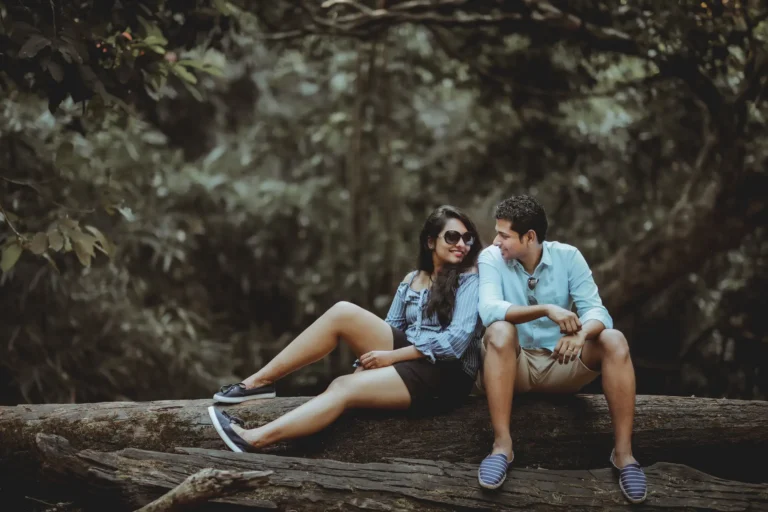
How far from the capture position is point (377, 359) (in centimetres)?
360

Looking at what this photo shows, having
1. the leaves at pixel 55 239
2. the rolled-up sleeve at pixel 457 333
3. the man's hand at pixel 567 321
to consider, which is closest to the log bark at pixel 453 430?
the rolled-up sleeve at pixel 457 333

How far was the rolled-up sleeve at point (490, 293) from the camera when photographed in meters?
3.44

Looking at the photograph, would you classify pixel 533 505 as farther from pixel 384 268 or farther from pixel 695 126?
pixel 384 268

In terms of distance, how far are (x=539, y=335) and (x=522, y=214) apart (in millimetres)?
616

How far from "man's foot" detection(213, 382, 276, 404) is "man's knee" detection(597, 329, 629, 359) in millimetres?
1694

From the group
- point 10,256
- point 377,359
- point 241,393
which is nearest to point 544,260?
point 377,359

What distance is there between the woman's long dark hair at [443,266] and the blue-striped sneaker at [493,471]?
2.22 ft

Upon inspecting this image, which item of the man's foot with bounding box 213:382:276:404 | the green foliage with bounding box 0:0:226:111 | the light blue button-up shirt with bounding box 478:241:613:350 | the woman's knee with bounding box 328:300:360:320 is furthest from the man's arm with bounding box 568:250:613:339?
the green foliage with bounding box 0:0:226:111

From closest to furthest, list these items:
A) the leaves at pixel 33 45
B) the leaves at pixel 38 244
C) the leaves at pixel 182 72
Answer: the leaves at pixel 33 45 < the leaves at pixel 38 244 < the leaves at pixel 182 72

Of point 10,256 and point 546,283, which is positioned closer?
point 546,283

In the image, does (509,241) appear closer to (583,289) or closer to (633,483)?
(583,289)

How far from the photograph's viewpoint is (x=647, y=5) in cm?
476

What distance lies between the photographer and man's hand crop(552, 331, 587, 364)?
10.9 ft

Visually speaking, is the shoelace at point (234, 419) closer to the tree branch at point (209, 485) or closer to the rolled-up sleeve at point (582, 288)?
the tree branch at point (209, 485)
